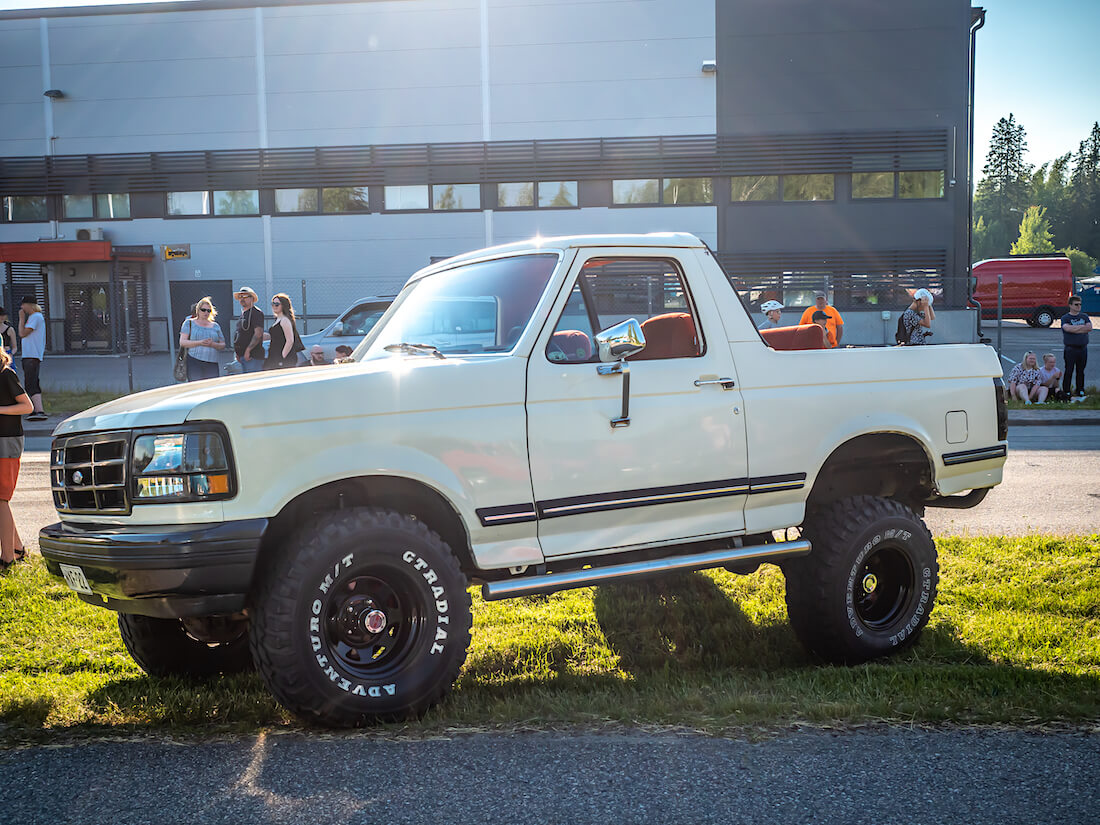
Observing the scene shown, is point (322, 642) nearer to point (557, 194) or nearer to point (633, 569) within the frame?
point (633, 569)

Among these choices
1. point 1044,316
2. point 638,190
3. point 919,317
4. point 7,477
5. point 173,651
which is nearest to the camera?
point 173,651

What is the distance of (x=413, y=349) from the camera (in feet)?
15.7

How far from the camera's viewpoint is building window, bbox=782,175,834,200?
34.1 metres

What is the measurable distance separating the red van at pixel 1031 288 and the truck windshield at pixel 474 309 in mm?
40263

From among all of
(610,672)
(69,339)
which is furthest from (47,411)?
(69,339)

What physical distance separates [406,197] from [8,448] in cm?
2838

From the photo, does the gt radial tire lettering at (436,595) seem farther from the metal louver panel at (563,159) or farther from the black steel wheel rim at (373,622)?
the metal louver panel at (563,159)

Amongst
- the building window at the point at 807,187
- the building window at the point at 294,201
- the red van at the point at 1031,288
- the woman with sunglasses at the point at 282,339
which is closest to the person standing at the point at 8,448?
the woman with sunglasses at the point at 282,339

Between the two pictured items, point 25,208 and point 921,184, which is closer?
point 921,184

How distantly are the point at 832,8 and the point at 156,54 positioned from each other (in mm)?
22588

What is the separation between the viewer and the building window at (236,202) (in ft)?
114

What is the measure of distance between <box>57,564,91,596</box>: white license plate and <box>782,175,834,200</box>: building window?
32.5m

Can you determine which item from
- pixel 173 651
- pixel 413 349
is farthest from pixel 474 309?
pixel 173 651

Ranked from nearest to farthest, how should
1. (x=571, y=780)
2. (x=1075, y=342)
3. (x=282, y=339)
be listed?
(x=571, y=780)
(x=282, y=339)
(x=1075, y=342)
